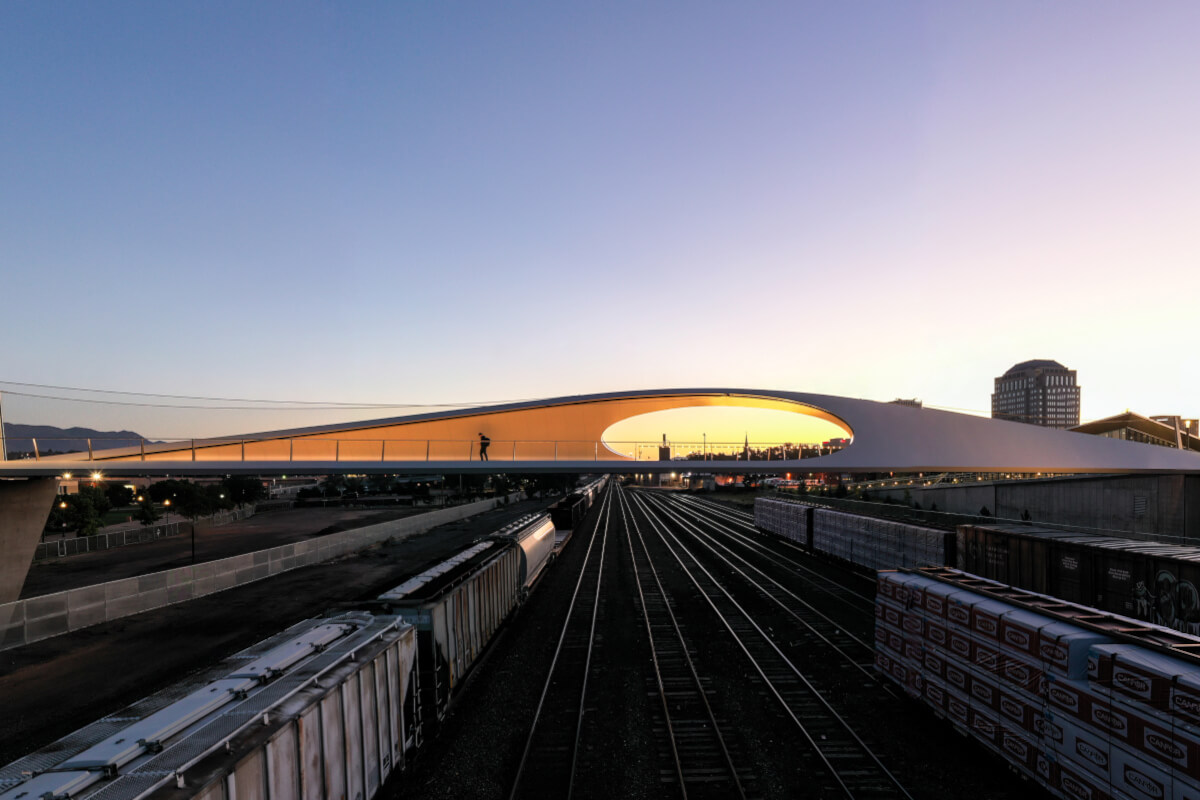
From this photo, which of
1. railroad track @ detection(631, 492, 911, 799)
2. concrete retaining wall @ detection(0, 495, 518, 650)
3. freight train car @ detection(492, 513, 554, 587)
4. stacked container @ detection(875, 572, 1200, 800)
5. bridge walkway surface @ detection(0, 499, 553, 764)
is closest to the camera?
stacked container @ detection(875, 572, 1200, 800)

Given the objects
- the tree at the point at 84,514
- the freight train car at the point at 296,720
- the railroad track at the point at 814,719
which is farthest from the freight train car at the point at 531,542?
the tree at the point at 84,514

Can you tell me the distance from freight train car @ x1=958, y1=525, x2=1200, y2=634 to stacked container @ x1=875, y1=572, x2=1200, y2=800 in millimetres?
5559

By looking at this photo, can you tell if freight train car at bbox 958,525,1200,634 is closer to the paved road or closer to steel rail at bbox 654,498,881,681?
steel rail at bbox 654,498,881,681

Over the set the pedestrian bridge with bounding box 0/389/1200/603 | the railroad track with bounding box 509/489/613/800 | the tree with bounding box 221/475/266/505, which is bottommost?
the tree with bounding box 221/475/266/505

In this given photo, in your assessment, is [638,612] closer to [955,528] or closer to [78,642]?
[955,528]

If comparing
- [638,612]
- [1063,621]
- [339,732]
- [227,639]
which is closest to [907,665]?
[1063,621]

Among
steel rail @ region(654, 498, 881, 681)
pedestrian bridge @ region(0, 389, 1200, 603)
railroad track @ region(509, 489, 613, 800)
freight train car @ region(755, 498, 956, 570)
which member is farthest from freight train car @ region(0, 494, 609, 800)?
freight train car @ region(755, 498, 956, 570)

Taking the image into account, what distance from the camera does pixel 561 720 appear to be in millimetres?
12594

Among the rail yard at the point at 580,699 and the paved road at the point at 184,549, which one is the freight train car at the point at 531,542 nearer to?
the rail yard at the point at 580,699

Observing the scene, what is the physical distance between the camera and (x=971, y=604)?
36.6 ft

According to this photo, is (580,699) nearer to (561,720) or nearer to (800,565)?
(561,720)

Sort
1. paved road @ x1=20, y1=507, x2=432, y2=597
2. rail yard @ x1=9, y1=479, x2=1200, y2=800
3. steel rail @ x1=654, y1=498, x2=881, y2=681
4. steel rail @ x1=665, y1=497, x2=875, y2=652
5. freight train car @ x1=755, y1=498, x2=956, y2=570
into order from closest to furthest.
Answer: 1. rail yard @ x1=9, y1=479, x2=1200, y2=800
2. steel rail @ x1=654, y1=498, x2=881, y2=681
3. steel rail @ x1=665, y1=497, x2=875, y2=652
4. freight train car @ x1=755, y1=498, x2=956, y2=570
5. paved road @ x1=20, y1=507, x2=432, y2=597

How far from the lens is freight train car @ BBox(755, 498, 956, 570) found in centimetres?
2277

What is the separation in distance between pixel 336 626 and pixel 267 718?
342 cm
